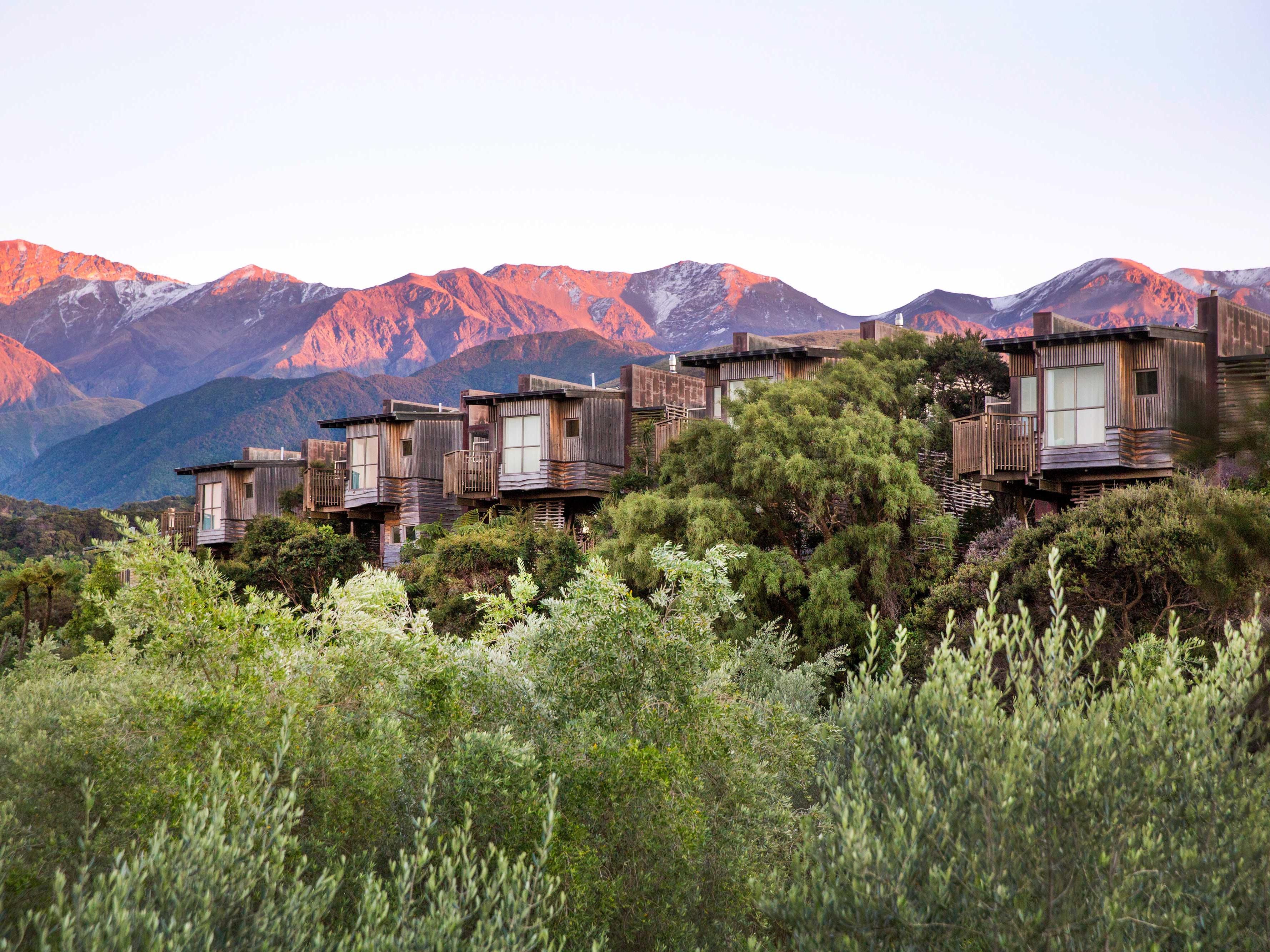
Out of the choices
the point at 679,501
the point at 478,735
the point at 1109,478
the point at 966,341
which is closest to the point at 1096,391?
the point at 1109,478

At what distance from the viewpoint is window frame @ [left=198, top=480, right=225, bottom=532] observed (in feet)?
178

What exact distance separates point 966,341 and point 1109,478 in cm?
675

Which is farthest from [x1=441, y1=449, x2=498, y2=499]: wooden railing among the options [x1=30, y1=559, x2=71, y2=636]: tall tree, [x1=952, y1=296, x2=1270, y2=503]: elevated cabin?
[x1=952, y1=296, x2=1270, y2=503]: elevated cabin

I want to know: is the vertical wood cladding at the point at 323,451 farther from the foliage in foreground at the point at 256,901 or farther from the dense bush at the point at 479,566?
the foliage in foreground at the point at 256,901

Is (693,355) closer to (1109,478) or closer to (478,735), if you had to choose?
(1109,478)

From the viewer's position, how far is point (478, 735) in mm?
10367

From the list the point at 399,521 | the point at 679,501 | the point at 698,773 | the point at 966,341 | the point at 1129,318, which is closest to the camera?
the point at 698,773

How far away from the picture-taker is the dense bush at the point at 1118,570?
66.1ft

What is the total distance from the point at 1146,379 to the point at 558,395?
18.4 m

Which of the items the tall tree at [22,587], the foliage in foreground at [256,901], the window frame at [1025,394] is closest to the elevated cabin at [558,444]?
the window frame at [1025,394]

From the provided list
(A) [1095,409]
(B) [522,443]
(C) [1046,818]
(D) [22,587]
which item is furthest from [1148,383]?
(D) [22,587]

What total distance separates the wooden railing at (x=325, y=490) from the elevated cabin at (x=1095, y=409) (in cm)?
2813

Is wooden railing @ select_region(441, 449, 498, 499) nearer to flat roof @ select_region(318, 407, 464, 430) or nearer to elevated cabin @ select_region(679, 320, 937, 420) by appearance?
flat roof @ select_region(318, 407, 464, 430)

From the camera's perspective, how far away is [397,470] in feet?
155
